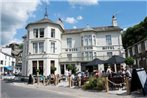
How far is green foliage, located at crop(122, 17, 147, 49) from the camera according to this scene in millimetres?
49994

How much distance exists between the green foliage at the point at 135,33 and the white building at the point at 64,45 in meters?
11.3

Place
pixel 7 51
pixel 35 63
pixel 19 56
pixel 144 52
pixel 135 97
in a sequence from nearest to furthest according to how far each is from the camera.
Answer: pixel 135 97, pixel 144 52, pixel 35 63, pixel 7 51, pixel 19 56

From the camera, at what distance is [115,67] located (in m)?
36.4

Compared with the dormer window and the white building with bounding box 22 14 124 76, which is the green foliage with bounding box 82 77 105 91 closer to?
the white building with bounding box 22 14 124 76

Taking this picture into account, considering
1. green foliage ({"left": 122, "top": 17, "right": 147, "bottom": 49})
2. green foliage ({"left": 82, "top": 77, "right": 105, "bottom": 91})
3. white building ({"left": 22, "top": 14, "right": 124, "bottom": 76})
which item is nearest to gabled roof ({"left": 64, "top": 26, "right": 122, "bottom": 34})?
white building ({"left": 22, "top": 14, "right": 124, "bottom": 76})

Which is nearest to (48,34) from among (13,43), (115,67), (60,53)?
(60,53)

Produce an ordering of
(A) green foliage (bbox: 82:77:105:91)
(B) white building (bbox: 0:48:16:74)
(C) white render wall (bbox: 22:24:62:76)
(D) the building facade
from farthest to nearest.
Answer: (B) white building (bbox: 0:48:16:74)
(C) white render wall (bbox: 22:24:62:76)
(D) the building facade
(A) green foliage (bbox: 82:77:105:91)

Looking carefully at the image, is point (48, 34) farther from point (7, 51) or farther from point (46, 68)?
point (7, 51)

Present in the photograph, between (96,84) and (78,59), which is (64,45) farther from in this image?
(96,84)

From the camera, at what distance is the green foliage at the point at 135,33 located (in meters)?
50.0

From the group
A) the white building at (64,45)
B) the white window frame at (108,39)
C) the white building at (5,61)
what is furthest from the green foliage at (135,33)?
the white building at (5,61)

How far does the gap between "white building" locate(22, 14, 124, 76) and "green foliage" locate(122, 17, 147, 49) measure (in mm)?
11309

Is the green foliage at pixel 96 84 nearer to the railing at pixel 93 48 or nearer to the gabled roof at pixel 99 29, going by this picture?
the railing at pixel 93 48

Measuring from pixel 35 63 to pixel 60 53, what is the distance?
5.53 m
